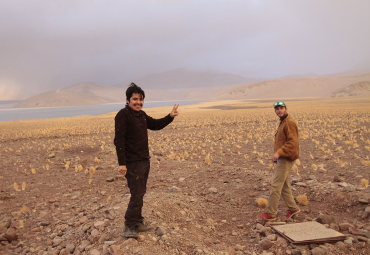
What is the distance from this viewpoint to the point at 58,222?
5344 mm

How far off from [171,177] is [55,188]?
3133 millimetres

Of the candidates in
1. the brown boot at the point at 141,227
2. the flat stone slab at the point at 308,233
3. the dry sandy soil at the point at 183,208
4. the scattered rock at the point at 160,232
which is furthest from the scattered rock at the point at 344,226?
the brown boot at the point at 141,227

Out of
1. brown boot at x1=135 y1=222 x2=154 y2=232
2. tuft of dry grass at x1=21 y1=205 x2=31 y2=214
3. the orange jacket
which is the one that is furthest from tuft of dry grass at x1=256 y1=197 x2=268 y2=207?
tuft of dry grass at x1=21 y1=205 x2=31 y2=214

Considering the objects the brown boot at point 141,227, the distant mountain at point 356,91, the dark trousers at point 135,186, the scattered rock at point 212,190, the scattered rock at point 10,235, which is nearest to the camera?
the dark trousers at point 135,186

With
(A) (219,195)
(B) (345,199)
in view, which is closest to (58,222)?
(A) (219,195)

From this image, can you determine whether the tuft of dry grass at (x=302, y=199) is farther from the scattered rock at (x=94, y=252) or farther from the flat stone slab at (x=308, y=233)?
the scattered rock at (x=94, y=252)

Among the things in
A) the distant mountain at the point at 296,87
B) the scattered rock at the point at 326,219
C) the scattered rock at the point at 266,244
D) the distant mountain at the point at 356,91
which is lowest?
the scattered rock at the point at 266,244

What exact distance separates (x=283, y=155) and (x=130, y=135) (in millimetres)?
2288

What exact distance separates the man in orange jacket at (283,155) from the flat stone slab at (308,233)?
1.33ft

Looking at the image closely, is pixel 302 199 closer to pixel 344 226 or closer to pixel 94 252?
pixel 344 226

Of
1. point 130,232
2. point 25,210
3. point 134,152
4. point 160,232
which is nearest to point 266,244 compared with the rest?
point 160,232

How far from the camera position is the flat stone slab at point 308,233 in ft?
12.8

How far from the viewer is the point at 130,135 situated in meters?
4.00

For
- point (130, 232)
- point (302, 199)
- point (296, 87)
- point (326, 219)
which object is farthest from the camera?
point (296, 87)
